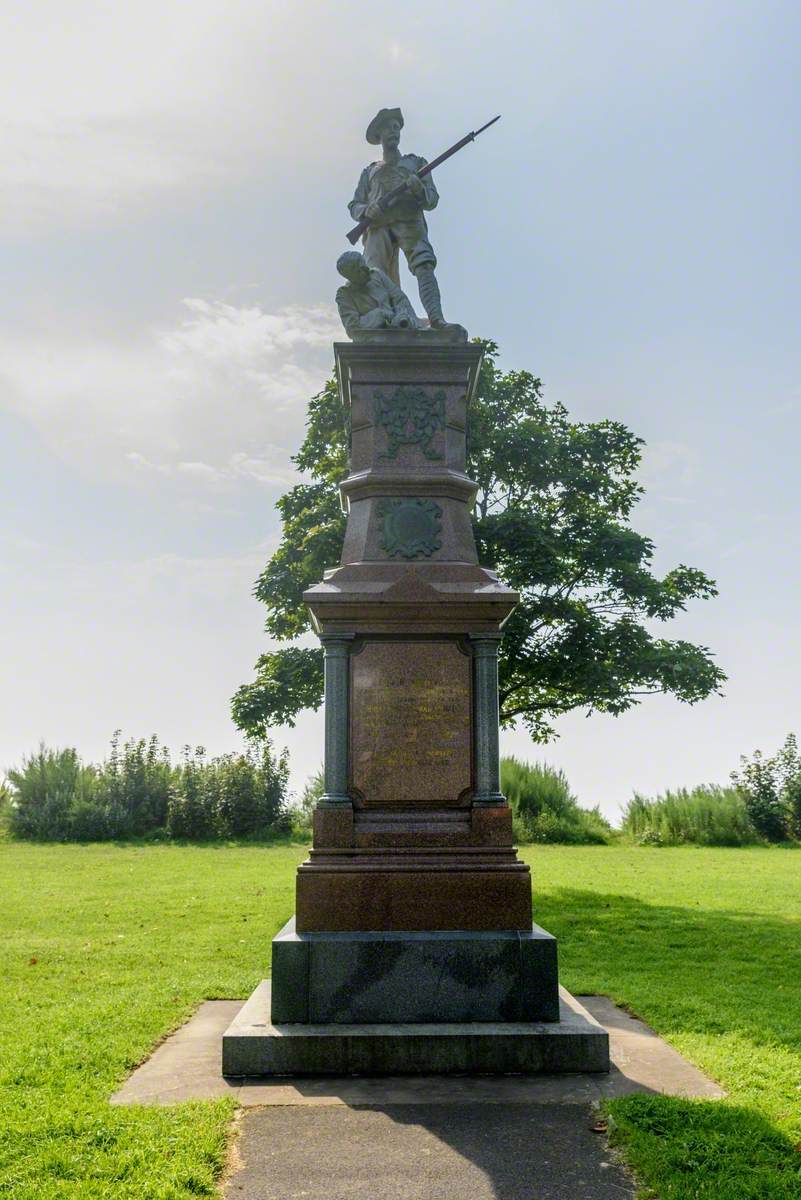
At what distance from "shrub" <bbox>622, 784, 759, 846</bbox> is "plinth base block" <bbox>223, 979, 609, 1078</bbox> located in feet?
69.7

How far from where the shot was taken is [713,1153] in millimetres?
4555

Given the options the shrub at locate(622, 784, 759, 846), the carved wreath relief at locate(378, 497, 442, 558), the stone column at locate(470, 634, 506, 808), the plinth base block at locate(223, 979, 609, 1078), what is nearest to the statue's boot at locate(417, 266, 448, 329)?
the carved wreath relief at locate(378, 497, 442, 558)

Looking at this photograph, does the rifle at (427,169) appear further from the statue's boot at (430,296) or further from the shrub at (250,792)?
the shrub at (250,792)

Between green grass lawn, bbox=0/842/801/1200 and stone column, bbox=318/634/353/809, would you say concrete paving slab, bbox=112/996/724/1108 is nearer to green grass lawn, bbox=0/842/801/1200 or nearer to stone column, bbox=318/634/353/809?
green grass lawn, bbox=0/842/801/1200

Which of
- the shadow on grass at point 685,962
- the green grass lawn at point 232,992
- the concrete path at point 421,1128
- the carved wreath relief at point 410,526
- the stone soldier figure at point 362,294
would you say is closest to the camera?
the concrete path at point 421,1128

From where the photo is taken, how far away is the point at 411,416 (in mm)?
8195

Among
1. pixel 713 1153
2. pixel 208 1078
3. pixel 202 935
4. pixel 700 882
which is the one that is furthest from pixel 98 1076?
pixel 700 882

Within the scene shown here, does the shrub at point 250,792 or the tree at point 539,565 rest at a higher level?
the tree at point 539,565

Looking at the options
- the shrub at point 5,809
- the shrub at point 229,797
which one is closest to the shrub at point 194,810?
the shrub at point 229,797

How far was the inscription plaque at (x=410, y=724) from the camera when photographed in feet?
23.2

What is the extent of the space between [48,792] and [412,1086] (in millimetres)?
23775

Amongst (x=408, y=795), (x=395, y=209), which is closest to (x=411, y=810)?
(x=408, y=795)

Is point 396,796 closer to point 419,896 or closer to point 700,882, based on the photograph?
point 419,896

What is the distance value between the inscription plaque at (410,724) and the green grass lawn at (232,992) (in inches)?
93.0
